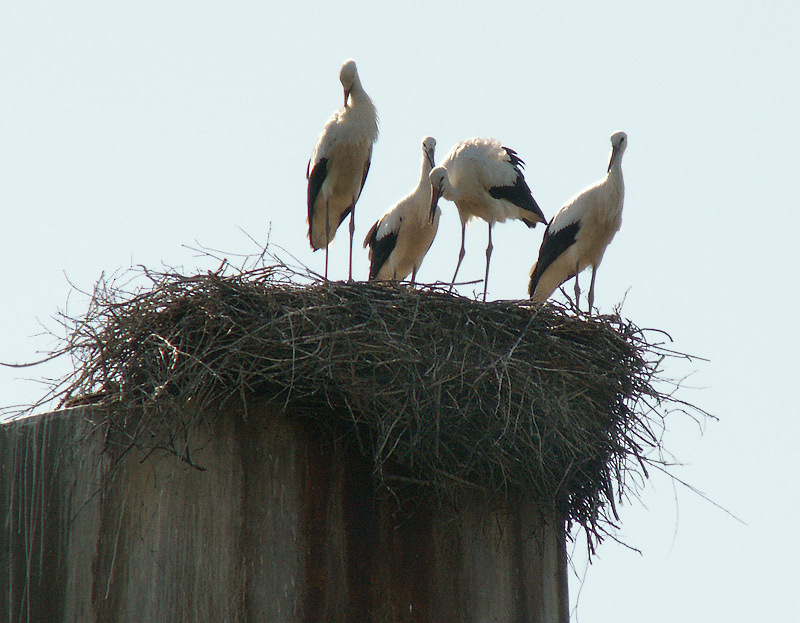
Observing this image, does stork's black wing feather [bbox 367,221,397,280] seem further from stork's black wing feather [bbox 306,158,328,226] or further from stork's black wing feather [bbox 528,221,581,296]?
stork's black wing feather [bbox 528,221,581,296]

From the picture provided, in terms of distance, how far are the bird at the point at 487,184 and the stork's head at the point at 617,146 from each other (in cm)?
74

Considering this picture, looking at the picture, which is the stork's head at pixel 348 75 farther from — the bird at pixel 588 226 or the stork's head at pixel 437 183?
the bird at pixel 588 226

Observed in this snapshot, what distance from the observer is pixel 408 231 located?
33.2 feet

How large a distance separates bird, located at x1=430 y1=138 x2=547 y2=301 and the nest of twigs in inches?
121

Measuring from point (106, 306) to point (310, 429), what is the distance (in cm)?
133

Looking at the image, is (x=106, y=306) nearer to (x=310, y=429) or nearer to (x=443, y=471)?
(x=310, y=429)

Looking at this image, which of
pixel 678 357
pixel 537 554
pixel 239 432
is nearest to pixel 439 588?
pixel 537 554

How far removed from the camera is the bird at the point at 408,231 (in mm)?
10070

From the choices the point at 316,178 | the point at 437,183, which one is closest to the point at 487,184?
the point at 437,183

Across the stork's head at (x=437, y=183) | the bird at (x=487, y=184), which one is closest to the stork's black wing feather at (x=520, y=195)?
the bird at (x=487, y=184)

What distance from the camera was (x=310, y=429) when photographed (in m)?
5.83

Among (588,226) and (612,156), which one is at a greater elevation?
(612,156)

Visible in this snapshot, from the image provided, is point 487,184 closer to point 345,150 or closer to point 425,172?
point 425,172

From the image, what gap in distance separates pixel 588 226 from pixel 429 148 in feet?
4.96
